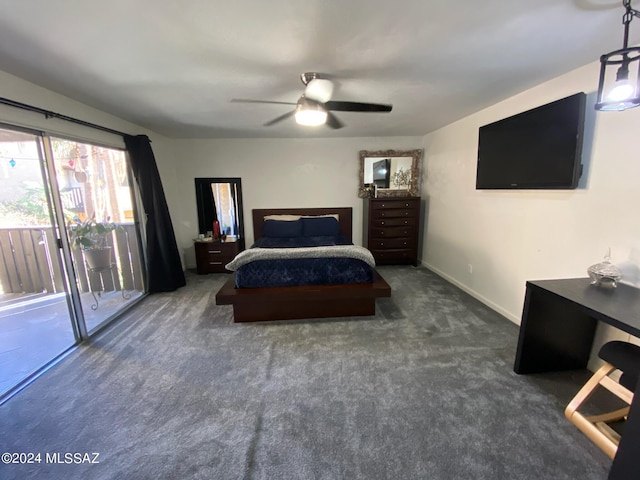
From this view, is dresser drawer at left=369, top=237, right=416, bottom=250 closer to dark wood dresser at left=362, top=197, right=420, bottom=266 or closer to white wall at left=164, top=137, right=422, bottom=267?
dark wood dresser at left=362, top=197, right=420, bottom=266

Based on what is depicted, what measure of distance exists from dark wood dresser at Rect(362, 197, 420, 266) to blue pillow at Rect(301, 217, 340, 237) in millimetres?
608

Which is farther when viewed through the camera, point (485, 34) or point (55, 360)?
point (55, 360)

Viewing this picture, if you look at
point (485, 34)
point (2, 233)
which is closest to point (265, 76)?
point (485, 34)

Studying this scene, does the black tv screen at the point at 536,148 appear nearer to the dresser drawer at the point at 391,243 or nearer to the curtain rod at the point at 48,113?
the dresser drawer at the point at 391,243

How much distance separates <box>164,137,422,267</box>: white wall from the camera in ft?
15.1

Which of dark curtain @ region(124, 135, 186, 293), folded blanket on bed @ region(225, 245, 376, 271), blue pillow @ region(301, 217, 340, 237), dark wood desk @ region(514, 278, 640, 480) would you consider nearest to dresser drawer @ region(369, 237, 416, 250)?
blue pillow @ region(301, 217, 340, 237)

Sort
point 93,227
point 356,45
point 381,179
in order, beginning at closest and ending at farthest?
point 356,45, point 93,227, point 381,179

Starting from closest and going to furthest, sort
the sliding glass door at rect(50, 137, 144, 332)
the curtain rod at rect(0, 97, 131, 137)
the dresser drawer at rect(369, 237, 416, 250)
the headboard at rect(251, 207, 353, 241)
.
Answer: the curtain rod at rect(0, 97, 131, 137), the sliding glass door at rect(50, 137, 144, 332), the dresser drawer at rect(369, 237, 416, 250), the headboard at rect(251, 207, 353, 241)

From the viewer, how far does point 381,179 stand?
4734 mm

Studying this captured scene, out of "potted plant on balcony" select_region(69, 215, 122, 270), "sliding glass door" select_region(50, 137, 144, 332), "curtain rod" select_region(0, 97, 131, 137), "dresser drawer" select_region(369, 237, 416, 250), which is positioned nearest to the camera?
"curtain rod" select_region(0, 97, 131, 137)

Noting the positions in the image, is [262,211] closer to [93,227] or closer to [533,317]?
[93,227]

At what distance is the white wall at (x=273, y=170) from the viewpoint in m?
4.60

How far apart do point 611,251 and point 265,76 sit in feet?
9.35

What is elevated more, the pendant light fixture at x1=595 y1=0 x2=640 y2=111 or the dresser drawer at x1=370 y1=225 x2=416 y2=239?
the pendant light fixture at x1=595 y1=0 x2=640 y2=111
